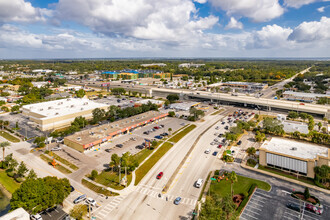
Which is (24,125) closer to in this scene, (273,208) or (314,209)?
(273,208)

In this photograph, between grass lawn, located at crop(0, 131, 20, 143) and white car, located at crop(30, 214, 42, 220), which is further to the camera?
grass lawn, located at crop(0, 131, 20, 143)

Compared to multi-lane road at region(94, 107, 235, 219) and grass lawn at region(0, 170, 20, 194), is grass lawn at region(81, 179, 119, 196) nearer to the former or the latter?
multi-lane road at region(94, 107, 235, 219)

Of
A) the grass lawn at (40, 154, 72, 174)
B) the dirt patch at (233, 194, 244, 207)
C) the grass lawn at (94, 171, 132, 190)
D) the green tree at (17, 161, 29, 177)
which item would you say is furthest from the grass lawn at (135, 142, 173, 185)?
the green tree at (17, 161, 29, 177)

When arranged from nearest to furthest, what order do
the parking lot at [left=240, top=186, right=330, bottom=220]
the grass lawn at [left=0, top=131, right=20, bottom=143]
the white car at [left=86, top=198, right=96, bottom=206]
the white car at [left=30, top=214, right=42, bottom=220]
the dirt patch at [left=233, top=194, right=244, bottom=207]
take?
the white car at [left=30, top=214, right=42, bottom=220] → the parking lot at [left=240, top=186, right=330, bottom=220] → the white car at [left=86, top=198, right=96, bottom=206] → the dirt patch at [left=233, top=194, right=244, bottom=207] → the grass lawn at [left=0, top=131, right=20, bottom=143]

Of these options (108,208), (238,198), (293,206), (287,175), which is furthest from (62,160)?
(287,175)

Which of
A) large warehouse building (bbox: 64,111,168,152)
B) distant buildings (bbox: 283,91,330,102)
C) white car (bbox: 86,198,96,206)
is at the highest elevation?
distant buildings (bbox: 283,91,330,102)

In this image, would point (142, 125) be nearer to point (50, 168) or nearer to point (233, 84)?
point (50, 168)
